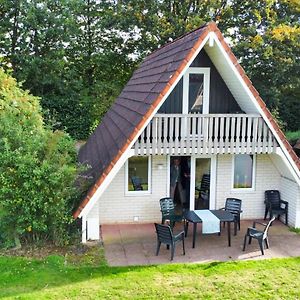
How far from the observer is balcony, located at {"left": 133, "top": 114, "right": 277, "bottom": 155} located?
11039 mm

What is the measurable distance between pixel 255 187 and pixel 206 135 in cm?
310

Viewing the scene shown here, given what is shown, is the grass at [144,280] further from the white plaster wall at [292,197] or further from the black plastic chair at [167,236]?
the white plaster wall at [292,197]

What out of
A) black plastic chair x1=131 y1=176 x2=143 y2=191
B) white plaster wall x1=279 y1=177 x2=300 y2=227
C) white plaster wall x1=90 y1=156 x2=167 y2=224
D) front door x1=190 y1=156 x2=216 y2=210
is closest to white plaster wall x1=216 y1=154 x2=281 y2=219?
front door x1=190 y1=156 x2=216 y2=210

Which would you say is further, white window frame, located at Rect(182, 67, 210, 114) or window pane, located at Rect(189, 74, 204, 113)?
window pane, located at Rect(189, 74, 204, 113)

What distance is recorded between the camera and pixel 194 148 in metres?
11.3

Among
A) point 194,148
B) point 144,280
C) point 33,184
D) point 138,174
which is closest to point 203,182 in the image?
point 194,148

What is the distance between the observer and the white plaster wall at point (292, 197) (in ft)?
39.1

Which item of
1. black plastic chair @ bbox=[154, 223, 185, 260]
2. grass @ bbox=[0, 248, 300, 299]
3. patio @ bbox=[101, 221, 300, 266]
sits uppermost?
black plastic chair @ bbox=[154, 223, 185, 260]

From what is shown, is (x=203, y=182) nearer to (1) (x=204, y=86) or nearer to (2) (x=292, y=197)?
(2) (x=292, y=197)

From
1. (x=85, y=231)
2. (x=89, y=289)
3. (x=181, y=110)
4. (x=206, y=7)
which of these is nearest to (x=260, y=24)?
(x=206, y=7)

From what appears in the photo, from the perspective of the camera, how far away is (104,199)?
1239 centimetres

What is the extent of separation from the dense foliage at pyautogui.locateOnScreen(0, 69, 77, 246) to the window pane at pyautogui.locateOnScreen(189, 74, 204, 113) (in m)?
4.38

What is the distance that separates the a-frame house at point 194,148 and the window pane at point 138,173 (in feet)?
0.11

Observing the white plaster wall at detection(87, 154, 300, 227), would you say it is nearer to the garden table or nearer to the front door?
the front door
